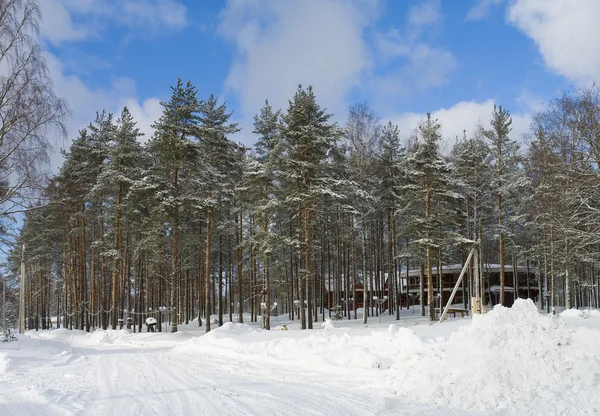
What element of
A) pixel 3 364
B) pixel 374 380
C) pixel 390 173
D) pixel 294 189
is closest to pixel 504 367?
pixel 374 380

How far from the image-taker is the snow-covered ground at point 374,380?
252 inches

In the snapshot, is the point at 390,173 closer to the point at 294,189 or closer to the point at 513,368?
the point at 294,189

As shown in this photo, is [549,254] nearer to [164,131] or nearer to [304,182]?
[304,182]

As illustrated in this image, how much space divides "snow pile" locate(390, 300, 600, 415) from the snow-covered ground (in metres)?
0.02

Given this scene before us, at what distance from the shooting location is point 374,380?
8.55 m

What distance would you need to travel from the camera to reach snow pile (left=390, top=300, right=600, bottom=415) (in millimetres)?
6461

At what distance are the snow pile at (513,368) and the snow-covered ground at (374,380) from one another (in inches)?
0.6

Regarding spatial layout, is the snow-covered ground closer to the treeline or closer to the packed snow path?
the packed snow path

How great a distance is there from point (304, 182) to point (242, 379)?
1398 centimetres

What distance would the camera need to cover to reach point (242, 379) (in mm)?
9031

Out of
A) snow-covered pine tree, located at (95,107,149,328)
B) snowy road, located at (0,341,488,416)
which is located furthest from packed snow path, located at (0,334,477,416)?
snow-covered pine tree, located at (95,107,149,328)

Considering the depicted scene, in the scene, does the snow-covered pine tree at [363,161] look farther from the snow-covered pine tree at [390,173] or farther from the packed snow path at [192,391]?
the packed snow path at [192,391]

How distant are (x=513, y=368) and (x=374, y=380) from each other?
8.51 feet

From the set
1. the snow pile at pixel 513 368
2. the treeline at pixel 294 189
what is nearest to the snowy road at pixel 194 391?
the snow pile at pixel 513 368
